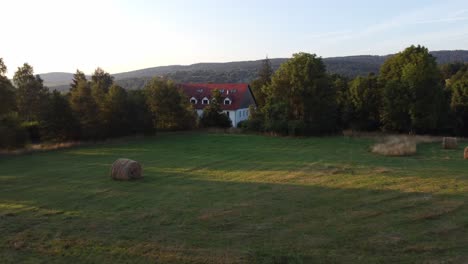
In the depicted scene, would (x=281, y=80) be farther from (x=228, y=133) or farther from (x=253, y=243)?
(x=253, y=243)

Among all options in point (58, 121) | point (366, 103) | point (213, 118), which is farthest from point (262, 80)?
point (58, 121)

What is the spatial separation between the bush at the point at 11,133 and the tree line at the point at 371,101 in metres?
24.4

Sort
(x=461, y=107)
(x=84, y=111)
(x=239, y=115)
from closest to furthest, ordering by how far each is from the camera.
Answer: (x=84, y=111) < (x=461, y=107) < (x=239, y=115)

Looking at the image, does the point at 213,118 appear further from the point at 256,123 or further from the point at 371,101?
the point at 371,101

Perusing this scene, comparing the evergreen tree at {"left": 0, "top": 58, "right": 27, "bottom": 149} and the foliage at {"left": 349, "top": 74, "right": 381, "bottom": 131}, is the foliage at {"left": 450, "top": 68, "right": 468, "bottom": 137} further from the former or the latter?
the evergreen tree at {"left": 0, "top": 58, "right": 27, "bottom": 149}

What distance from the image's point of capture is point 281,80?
46.3m

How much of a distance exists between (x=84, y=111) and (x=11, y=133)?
26.1ft

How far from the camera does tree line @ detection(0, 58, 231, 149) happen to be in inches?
1310

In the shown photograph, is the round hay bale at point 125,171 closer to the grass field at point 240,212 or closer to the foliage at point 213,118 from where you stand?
the grass field at point 240,212

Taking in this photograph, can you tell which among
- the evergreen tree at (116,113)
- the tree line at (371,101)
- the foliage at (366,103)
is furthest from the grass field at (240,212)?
the foliage at (366,103)

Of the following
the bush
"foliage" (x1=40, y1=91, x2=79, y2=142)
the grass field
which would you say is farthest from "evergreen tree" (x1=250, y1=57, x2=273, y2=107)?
the grass field

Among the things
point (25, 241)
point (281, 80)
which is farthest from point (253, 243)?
point (281, 80)

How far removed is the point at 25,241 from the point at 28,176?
38.1 feet

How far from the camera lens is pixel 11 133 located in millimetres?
32219
